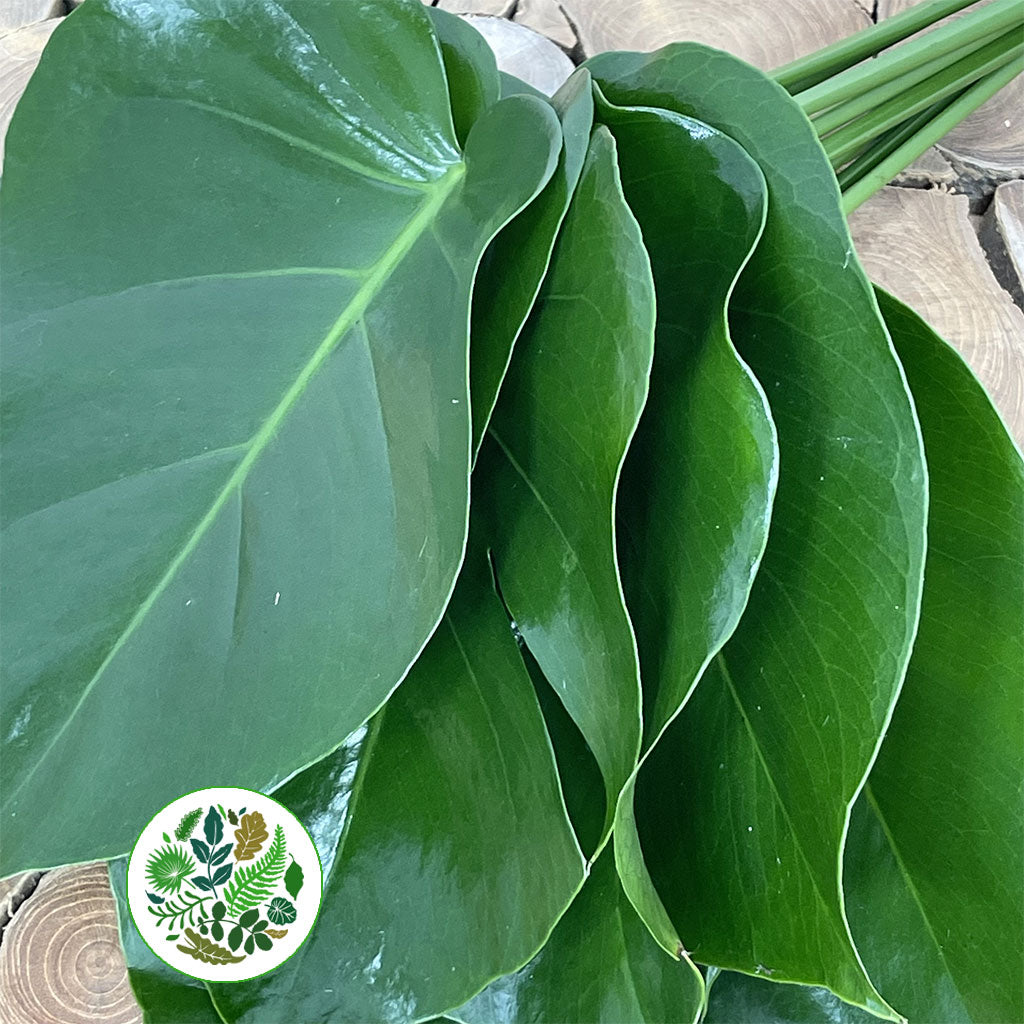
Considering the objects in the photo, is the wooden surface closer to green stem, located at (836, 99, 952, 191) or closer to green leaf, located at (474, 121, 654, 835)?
green stem, located at (836, 99, 952, 191)

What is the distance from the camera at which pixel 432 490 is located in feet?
1.12

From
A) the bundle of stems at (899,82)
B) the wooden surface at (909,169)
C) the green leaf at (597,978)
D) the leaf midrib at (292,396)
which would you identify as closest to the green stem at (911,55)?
the bundle of stems at (899,82)

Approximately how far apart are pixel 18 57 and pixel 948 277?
637mm

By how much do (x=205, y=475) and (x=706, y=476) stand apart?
0.19 meters

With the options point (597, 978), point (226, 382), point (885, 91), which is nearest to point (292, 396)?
point (226, 382)

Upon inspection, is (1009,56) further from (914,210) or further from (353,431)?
(353,431)

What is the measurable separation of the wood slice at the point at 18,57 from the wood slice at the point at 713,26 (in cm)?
36

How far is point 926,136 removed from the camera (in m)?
0.57

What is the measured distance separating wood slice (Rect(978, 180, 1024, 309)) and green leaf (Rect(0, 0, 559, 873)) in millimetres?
423

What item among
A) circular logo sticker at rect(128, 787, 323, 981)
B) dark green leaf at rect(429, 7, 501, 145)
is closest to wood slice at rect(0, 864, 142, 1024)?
circular logo sticker at rect(128, 787, 323, 981)

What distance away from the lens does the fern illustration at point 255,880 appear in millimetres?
407

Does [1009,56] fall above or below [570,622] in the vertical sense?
above

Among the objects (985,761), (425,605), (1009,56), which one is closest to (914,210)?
(1009,56)

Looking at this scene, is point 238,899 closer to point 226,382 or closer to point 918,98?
point 226,382
